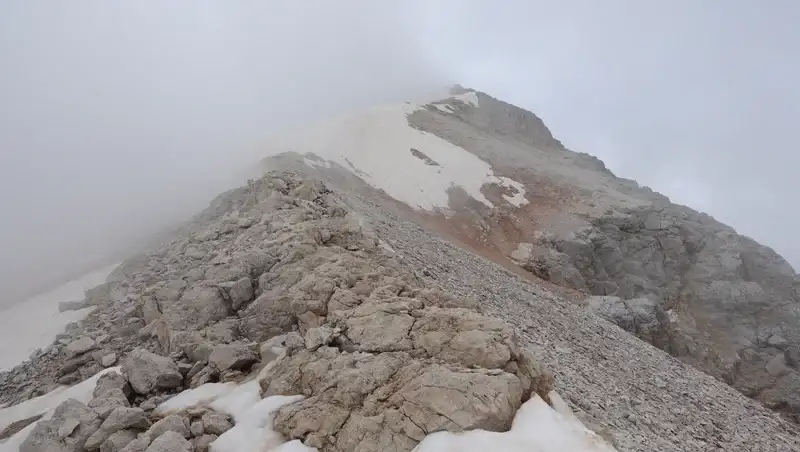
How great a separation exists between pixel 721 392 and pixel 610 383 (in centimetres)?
1121

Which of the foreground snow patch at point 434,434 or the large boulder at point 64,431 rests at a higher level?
the foreground snow patch at point 434,434

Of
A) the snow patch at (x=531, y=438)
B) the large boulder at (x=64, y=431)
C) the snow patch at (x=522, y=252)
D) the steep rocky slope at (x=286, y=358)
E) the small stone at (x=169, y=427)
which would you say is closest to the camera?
the snow patch at (x=531, y=438)

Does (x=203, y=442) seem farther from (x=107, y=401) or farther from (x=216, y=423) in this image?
(x=107, y=401)

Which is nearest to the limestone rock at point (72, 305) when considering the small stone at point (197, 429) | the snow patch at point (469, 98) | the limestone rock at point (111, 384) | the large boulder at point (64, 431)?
the limestone rock at point (111, 384)

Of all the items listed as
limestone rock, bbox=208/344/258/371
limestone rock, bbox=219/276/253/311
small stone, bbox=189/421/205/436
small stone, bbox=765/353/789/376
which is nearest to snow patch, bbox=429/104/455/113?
small stone, bbox=765/353/789/376

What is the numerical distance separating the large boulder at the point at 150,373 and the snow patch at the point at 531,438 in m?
7.65

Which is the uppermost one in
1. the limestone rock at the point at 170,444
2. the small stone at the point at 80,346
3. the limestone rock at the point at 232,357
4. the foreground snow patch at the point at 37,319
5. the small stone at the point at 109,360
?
the limestone rock at the point at 232,357

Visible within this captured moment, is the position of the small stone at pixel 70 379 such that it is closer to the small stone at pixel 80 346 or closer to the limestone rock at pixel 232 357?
the small stone at pixel 80 346

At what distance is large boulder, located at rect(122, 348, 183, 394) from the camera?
13641 millimetres

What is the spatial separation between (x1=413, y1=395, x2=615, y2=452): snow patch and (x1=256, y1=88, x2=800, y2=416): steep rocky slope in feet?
89.0

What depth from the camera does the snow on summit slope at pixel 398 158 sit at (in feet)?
149

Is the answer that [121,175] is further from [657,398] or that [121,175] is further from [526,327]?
[657,398]

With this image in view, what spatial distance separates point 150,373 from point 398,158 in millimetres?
38181

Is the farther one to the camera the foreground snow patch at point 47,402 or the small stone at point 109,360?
the small stone at point 109,360
